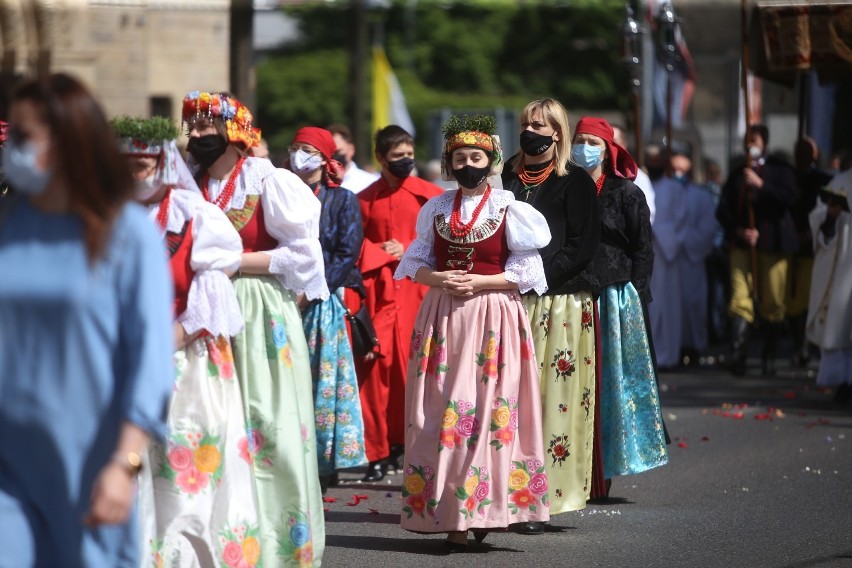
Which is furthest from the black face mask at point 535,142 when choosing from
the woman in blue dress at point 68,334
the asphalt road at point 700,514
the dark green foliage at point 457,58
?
the dark green foliage at point 457,58

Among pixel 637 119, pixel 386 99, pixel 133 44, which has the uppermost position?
pixel 133 44

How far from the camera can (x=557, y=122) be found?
7957 millimetres

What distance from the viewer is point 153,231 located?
158 inches

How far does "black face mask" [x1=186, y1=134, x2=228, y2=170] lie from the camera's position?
650 centimetres

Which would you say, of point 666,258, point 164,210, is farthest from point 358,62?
point 164,210

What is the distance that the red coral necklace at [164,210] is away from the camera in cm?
564

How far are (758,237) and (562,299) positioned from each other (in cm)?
726

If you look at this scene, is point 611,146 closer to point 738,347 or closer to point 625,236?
point 625,236

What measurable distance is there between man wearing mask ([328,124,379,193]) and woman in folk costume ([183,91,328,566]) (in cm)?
457

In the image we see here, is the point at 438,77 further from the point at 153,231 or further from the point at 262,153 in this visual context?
the point at 153,231

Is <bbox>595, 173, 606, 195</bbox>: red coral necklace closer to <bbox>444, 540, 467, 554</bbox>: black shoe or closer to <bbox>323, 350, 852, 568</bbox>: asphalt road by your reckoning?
<bbox>323, 350, 852, 568</bbox>: asphalt road

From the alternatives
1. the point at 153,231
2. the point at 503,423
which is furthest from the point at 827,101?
the point at 153,231

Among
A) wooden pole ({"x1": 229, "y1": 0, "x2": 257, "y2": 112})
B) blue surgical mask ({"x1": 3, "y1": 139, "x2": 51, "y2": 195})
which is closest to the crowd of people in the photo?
blue surgical mask ({"x1": 3, "y1": 139, "x2": 51, "y2": 195})

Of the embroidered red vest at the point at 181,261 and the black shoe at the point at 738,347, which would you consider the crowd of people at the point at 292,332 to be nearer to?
the embroidered red vest at the point at 181,261
